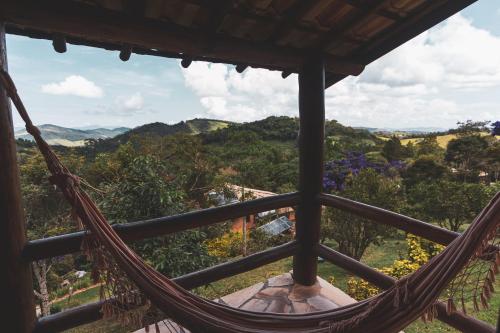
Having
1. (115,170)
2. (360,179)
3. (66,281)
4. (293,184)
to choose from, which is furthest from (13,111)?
(293,184)

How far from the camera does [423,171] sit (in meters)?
9.58

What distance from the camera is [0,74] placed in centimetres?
94

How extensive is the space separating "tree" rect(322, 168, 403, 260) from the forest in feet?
0.06

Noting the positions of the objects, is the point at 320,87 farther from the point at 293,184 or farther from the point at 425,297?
the point at 293,184

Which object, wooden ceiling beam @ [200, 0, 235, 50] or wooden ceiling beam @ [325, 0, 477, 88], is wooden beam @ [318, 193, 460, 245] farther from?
wooden ceiling beam @ [200, 0, 235, 50]

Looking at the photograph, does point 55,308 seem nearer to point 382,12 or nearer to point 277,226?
point 277,226

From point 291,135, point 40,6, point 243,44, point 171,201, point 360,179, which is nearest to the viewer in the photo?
point 40,6

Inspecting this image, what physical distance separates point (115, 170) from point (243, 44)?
5138 mm

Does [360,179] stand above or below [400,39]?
below

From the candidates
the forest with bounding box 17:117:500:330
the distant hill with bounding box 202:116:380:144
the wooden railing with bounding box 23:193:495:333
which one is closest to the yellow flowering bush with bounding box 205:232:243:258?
the forest with bounding box 17:117:500:330

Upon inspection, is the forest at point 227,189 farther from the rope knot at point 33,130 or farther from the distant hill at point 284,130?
the distant hill at point 284,130

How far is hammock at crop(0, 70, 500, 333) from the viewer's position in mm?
711

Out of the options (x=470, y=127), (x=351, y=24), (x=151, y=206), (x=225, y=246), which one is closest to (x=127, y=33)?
(x=351, y=24)

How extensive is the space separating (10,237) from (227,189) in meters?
6.14
